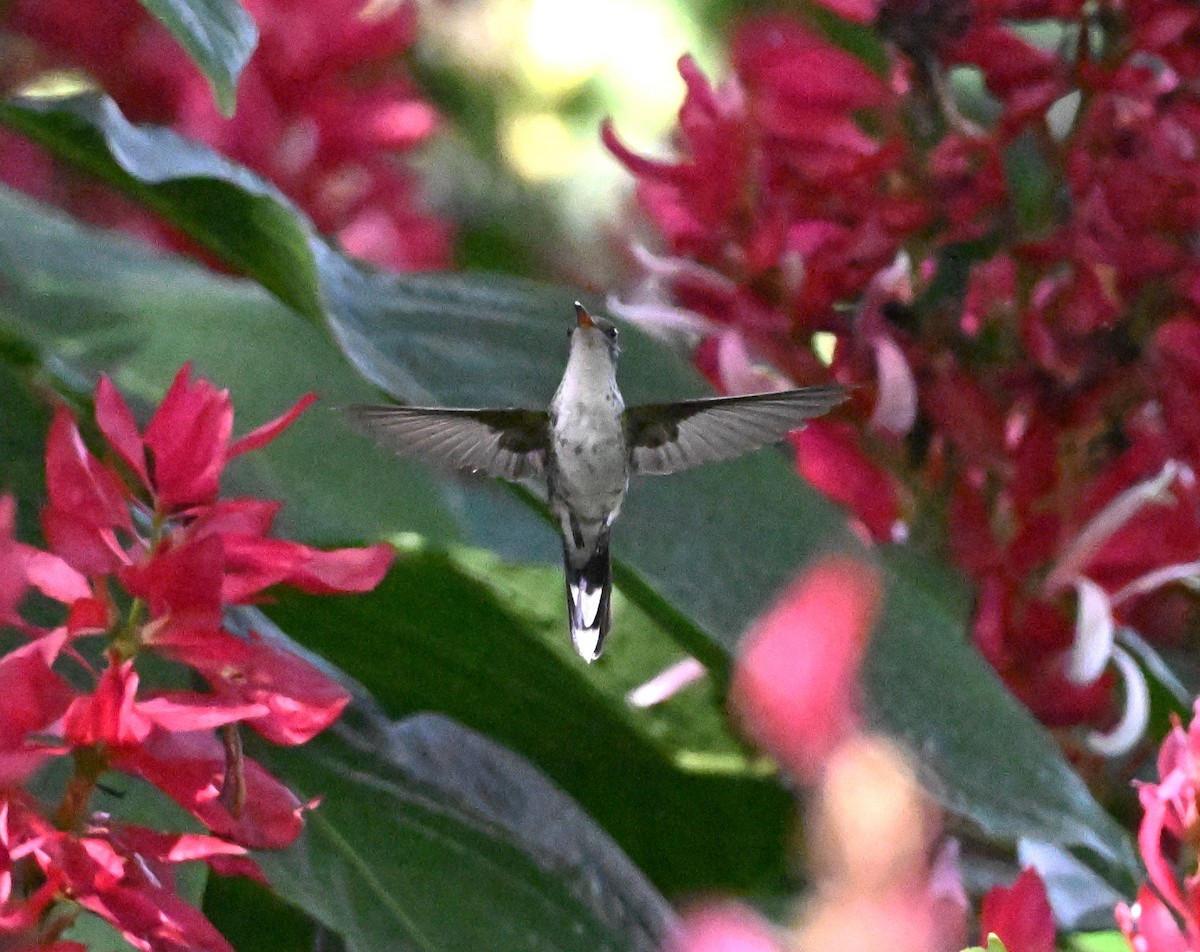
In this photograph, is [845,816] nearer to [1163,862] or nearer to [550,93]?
[1163,862]

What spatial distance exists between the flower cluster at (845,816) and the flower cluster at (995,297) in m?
0.09

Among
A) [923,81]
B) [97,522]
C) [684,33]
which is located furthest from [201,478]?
[684,33]

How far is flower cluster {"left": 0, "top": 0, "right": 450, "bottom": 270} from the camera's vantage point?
2.54 ft

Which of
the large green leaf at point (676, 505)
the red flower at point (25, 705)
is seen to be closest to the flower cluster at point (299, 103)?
the large green leaf at point (676, 505)

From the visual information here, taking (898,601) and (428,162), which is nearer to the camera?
(898,601)

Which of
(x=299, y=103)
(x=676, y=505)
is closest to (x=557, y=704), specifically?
(x=676, y=505)

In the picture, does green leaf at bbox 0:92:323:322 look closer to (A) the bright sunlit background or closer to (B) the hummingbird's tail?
(B) the hummingbird's tail

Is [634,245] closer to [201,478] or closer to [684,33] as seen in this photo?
[201,478]

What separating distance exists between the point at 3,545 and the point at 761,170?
299 millimetres

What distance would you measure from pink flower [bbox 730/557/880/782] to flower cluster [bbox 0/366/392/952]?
11 centimetres

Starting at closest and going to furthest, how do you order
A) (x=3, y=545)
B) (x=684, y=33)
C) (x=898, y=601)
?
(x=3, y=545), (x=898, y=601), (x=684, y=33)

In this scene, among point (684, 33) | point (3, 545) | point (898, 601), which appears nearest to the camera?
point (3, 545)

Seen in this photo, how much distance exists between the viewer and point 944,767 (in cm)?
39

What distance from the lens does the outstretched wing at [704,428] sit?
407mm
